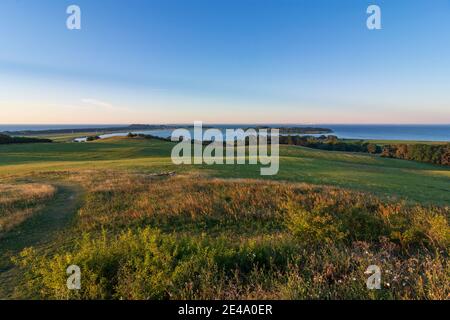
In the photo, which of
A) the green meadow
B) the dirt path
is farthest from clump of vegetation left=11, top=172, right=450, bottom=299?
the green meadow

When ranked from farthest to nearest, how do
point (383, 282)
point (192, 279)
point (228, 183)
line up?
point (228, 183) → point (192, 279) → point (383, 282)

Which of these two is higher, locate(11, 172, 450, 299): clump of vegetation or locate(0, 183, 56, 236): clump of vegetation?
locate(11, 172, 450, 299): clump of vegetation

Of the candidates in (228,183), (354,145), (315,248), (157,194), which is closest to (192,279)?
(315,248)

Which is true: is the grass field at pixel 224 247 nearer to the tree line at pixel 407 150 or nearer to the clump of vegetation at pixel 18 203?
the clump of vegetation at pixel 18 203

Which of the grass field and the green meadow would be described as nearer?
the grass field

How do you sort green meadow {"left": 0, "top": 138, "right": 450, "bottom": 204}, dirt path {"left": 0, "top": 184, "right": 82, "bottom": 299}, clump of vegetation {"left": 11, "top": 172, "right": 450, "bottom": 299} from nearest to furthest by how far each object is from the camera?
1. clump of vegetation {"left": 11, "top": 172, "right": 450, "bottom": 299}
2. dirt path {"left": 0, "top": 184, "right": 82, "bottom": 299}
3. green meadow {"left": 0, "top": 138, "right": 450, "bottom": 204}

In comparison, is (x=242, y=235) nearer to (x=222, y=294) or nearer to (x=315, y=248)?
(x=315, y=248)

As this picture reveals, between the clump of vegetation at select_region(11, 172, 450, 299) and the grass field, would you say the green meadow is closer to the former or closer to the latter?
the grass field
